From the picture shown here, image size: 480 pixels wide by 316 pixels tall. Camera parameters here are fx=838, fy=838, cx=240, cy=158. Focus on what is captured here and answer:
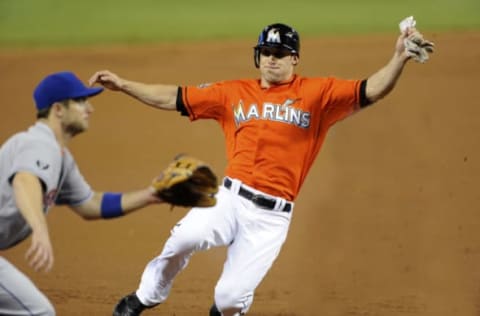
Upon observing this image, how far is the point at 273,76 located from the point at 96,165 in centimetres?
365

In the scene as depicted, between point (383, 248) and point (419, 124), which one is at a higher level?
point (419, 124)

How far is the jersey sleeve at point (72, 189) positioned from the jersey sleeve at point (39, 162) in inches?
10.6

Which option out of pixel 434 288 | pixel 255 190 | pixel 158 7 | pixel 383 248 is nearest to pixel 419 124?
pixel 383 248

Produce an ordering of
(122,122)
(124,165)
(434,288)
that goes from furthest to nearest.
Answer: (122,122), (124,165), (434,288)

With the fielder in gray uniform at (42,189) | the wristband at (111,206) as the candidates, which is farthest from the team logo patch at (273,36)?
the wristband at (111,206)

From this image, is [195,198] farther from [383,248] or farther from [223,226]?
[383,248]

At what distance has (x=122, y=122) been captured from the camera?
9664 millimetres

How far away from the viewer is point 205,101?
5883mm

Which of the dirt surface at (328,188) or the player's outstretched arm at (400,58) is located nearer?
the player's outstretched arm at (400,58)

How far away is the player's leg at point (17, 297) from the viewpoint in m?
4.19

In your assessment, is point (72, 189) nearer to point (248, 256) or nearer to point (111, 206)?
point (111, 206)

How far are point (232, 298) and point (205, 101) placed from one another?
1.40 metres

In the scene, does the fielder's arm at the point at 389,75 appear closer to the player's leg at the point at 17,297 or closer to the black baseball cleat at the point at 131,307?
the black baseball cleat at the point at 131,307

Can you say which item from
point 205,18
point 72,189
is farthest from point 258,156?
point 205,18
